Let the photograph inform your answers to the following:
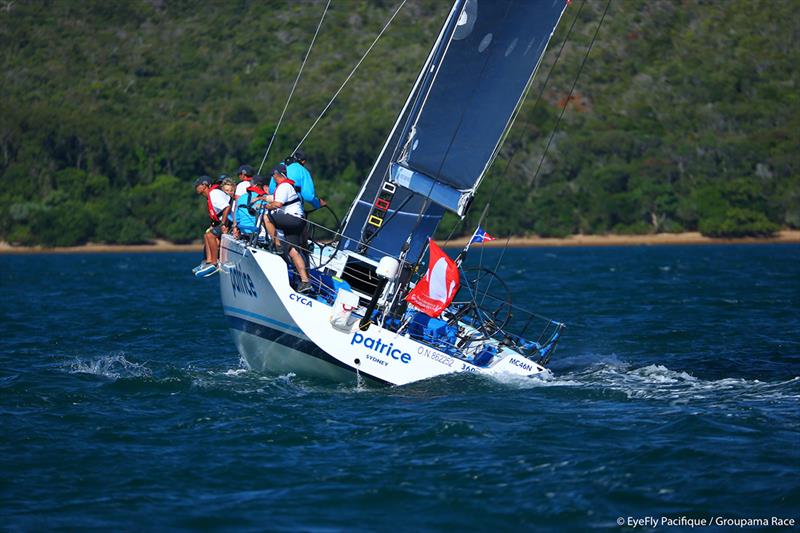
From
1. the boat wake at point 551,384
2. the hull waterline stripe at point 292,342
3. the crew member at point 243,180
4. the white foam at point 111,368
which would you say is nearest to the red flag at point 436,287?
the boat wake at point 551,384

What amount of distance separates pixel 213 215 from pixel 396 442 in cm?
554

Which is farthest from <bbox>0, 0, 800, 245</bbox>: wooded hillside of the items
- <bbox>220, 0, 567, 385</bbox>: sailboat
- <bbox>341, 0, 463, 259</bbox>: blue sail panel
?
<bbox>220, 0, 567, 385</bbox>: sailboat

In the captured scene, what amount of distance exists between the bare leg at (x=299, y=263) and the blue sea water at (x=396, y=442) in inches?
47.5

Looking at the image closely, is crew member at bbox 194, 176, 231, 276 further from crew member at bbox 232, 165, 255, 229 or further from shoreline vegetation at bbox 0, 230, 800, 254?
shoreline vegetation at bbox 0, 230, 800, 254

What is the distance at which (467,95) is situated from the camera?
14.7 metres

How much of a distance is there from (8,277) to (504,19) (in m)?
33.9

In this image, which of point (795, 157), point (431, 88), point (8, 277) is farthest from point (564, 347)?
point (795, 157)

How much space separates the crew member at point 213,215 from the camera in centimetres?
1548

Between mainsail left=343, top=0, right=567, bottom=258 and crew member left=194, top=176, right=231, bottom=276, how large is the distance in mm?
2052

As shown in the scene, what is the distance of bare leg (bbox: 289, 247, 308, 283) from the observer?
553 inches

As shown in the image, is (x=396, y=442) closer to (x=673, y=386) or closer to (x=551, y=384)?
(x=551, y=384)

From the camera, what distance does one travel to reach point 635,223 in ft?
257

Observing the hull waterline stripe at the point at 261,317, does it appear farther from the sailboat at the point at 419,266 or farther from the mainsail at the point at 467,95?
the mainsail at the point at 467,95

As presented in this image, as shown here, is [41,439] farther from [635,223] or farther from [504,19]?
[635,223]
